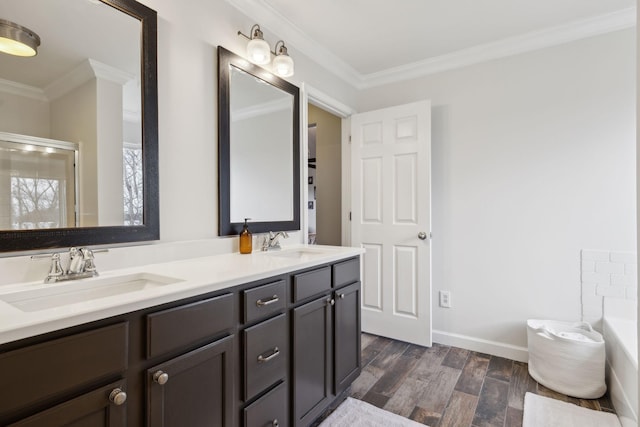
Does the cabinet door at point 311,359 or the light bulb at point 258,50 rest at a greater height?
the light bulb at point 258,50

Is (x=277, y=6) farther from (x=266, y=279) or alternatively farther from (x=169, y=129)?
(x=266, y=279)

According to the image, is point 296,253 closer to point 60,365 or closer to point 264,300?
point 264,300

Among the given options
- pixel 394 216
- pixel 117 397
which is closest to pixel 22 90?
pixel 117 397

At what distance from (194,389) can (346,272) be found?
1.03 m

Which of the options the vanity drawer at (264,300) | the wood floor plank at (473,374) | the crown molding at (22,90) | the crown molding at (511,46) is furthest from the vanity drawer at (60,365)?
the crown molding at (511,46)

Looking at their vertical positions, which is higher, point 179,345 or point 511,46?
point 511,46

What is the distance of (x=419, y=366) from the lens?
2.33 metres

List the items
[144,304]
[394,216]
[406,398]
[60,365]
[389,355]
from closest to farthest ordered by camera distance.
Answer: [60,365], [144,304], [406,398], [389,355], [394,216]

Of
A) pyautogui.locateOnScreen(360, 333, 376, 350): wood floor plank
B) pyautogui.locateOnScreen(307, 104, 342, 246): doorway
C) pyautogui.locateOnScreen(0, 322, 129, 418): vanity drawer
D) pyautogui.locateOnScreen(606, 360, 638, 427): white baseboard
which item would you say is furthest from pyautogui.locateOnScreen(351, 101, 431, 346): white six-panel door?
pyautogui.locateOnScreen(0, 322, 129, 418): vanity drawer

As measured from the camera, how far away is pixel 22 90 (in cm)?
111

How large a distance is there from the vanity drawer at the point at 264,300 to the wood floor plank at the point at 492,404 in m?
1.27

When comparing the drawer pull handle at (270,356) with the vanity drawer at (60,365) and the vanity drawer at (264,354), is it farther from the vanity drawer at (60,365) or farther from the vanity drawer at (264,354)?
the vanity drawer at (60,365)

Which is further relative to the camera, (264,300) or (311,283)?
(311,283)

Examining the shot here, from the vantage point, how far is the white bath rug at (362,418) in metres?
1.67
